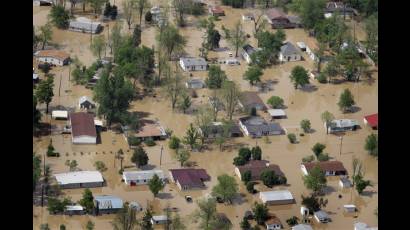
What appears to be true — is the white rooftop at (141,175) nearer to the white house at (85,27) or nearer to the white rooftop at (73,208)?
the white rooftop at (73,208)

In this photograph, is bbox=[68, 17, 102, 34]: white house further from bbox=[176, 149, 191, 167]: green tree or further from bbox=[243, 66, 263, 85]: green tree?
bbox=[176, 149, 191, 167]: green tree

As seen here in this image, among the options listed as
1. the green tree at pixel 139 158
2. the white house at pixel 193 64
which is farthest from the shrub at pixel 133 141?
the white house at pixel 193 64

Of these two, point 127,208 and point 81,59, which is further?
point 81,59

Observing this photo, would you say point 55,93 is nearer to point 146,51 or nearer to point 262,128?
point 146,51

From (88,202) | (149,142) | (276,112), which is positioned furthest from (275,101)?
(88,202)

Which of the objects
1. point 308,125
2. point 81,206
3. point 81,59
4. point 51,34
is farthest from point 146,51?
point 81,206

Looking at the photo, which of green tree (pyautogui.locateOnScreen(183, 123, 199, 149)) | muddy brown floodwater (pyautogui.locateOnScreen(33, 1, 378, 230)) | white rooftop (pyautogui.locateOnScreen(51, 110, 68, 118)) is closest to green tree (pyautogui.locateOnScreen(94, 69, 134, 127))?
muddy brown floodwater (pyautogui.locateOnScreen(33, 1, 378, 230))
